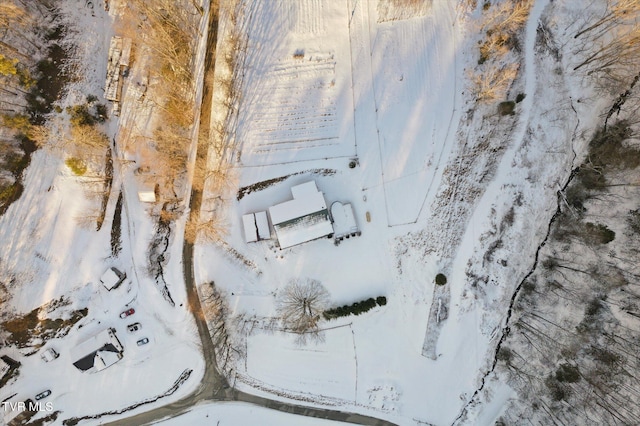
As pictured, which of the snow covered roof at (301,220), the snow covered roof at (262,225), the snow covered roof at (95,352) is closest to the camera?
the snow covered roof at (301,220)

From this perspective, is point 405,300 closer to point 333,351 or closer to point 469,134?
point 333,351

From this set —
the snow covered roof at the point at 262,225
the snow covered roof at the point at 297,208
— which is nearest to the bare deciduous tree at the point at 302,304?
the snow covered roof at the point at 262,225

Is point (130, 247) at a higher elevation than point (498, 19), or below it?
below

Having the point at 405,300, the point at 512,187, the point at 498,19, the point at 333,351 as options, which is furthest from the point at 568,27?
the point at 333,351

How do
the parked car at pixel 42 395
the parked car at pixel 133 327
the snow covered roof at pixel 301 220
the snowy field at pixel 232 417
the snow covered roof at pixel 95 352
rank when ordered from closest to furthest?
1. the snow covered roof at pixel 301 220
2. the snow covered roof at pixel 95 352
3. the parked car at pixel 42 395
4. the parked car at pixel 133 327
5. the snowy field at pixel 232 417

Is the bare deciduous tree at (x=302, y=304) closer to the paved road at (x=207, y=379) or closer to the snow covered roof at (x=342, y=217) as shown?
the snow covered roof at (x=342, y=217)

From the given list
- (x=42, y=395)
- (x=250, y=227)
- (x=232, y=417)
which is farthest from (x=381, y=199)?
(x=42, y=395)
